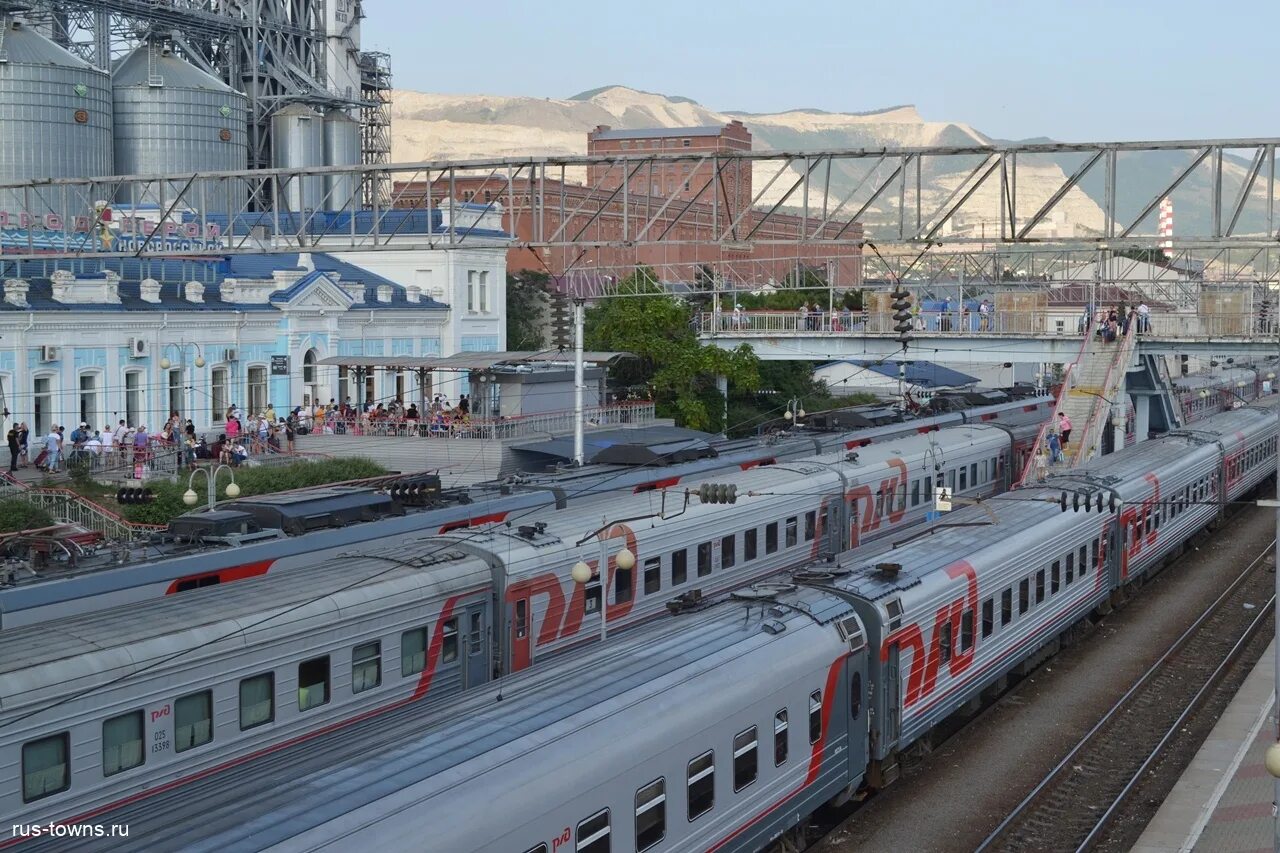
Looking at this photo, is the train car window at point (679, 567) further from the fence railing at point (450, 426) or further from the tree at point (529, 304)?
the tree at point (529, 304)

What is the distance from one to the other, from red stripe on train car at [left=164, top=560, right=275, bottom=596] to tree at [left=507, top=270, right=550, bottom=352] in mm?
50658

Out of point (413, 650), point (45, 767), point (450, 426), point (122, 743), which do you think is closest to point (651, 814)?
point (122, 743)

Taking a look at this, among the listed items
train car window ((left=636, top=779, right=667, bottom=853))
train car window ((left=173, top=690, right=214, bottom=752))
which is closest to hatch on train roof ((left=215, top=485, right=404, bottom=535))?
train car window ((left=173, top=690, right=214, bottom=752))

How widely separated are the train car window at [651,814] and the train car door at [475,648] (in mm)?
4803

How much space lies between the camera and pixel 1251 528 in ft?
133

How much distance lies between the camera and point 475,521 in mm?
20344

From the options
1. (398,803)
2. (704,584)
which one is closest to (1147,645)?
(704,584)

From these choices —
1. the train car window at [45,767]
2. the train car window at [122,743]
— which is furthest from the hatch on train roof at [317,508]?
the train car window at [45,767]

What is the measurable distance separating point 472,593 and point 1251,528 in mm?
30516

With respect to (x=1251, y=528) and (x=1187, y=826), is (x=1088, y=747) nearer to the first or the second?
(x=1187, y=826)

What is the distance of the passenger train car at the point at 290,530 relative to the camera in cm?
1470

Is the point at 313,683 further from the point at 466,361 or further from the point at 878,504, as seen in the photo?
the point at 466,361

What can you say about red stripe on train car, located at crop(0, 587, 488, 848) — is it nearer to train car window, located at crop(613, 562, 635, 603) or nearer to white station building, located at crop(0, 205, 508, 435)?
train car window, located at crop(613, 562, 635, 603)

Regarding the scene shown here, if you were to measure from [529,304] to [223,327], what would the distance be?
98.9 ft
